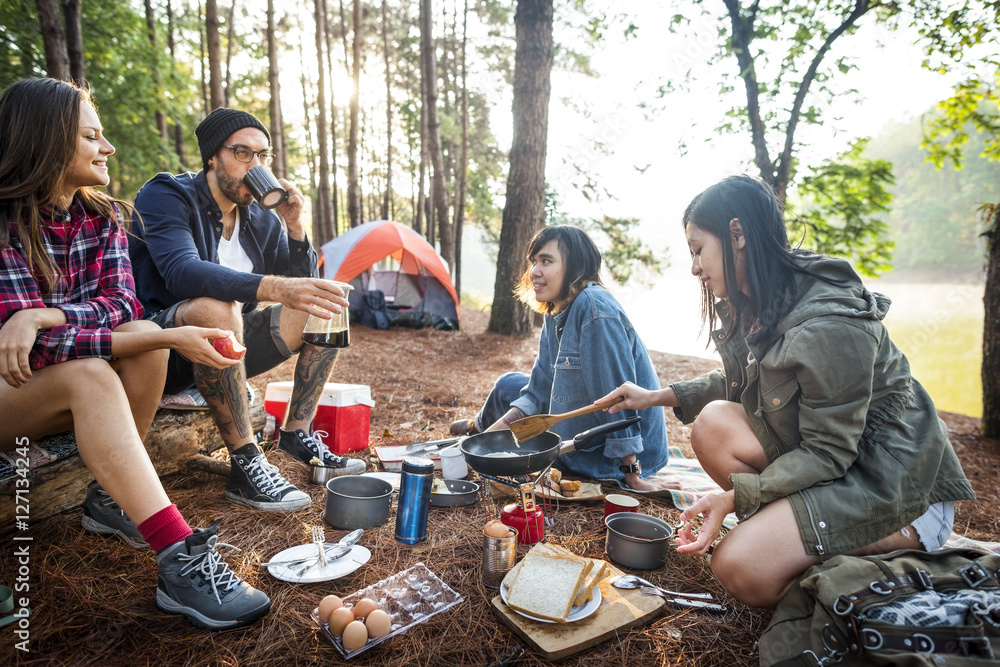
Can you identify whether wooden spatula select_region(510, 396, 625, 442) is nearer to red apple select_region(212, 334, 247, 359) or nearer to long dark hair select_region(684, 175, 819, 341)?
long dark hair select_region(684, 175, 819, 341)

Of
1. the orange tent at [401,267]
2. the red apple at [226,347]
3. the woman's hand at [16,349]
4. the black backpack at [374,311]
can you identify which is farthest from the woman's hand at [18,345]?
the black backpack at [374,311]

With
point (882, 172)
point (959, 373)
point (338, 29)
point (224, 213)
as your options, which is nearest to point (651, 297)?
point (959, 373)

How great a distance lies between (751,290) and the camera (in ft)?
6.07

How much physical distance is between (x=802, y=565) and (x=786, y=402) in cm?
49

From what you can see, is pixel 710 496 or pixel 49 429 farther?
pixel 49 429

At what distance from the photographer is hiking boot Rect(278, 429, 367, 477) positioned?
2.93 metres

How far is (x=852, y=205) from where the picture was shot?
7.41 meters

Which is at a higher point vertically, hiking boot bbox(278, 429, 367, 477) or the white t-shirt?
the white t-shirt

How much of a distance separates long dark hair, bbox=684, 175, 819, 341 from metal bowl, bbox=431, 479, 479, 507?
4.85 ft

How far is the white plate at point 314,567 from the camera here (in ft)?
6.20

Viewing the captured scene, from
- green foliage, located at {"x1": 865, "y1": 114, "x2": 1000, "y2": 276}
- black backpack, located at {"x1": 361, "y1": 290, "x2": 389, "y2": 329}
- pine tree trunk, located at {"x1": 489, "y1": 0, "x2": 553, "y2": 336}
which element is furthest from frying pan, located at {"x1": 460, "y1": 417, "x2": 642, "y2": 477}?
green foliage, located at {"x1": 865, "y1": 114, "x2": 1000, "y2": 276}

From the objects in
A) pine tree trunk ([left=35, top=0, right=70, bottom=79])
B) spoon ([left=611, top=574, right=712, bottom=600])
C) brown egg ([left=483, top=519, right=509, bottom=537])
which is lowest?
spoon ([left=611, top=574, right=712, bottom=600])

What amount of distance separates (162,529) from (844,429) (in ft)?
6.80

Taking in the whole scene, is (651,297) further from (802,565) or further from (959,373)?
(802,565)
